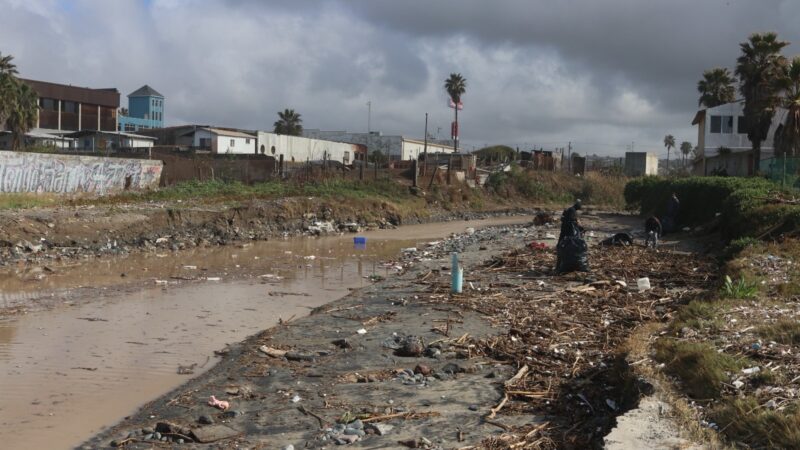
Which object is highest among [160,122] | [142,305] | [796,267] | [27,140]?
[160,122]

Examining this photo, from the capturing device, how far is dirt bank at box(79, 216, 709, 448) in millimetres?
6391

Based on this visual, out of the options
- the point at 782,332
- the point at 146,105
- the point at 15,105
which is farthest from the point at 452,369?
the point at 146,105

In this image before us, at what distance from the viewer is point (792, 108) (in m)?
30.2

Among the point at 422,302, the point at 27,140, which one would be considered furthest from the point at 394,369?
the point at 27,140

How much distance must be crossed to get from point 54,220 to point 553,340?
17.8 meters

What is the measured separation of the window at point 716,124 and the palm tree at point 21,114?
43.6m

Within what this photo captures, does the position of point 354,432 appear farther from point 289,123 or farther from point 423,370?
point 289,123

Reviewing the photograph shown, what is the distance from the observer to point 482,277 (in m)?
15.7

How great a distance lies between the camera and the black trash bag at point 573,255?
49.1ft

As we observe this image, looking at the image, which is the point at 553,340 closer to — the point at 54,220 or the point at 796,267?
the point at 796,267

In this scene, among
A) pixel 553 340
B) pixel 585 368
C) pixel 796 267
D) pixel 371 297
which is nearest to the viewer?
pixel 585 368

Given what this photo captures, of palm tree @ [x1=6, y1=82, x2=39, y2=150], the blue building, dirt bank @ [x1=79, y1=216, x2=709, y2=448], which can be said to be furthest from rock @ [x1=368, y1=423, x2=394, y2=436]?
the blue building

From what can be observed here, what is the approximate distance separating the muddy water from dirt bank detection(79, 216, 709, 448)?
73cm

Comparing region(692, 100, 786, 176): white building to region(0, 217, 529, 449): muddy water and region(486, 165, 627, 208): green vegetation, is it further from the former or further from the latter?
region(0, 217, 529, 449): muddy water
